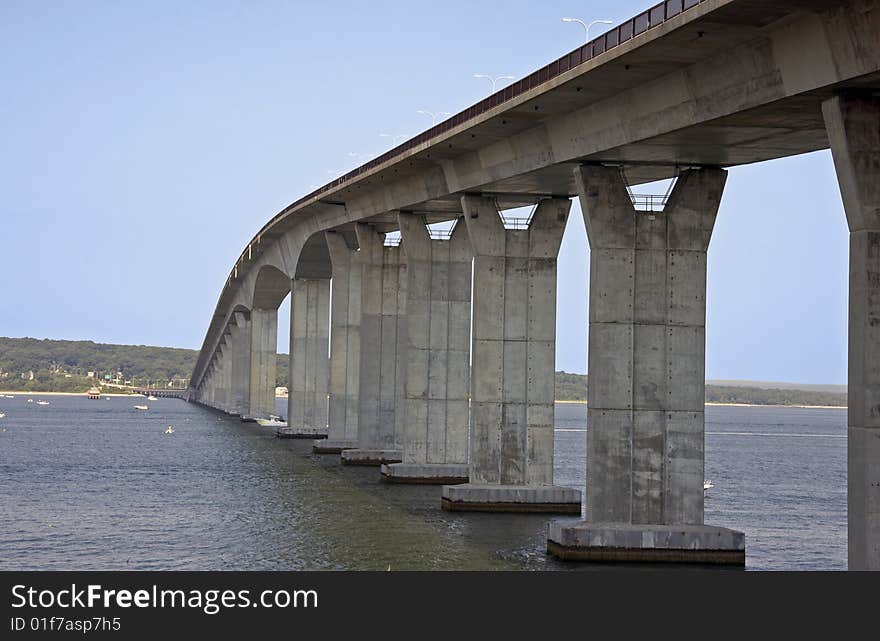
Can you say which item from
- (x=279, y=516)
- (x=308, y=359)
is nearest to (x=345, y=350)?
(x=308, y=359)

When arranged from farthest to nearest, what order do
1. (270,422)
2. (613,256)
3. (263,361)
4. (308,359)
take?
(263,361)
(270,422)
(308,359)
(613,256)

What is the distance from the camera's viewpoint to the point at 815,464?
10869 centimetres

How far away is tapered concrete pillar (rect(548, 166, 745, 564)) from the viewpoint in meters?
37.7

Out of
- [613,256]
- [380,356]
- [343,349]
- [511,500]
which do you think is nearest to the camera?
[613,256]

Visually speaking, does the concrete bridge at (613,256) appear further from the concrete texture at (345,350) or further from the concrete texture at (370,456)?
the concrete texture at (345,350)

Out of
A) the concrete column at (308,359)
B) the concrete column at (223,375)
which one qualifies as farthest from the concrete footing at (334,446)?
the concrete column at (223,375)

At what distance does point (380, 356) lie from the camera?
6925cm

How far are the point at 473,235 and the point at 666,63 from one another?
716 inches

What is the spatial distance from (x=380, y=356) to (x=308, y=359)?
2668 centimetres

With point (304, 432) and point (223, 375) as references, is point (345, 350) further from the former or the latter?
point (223, 375)

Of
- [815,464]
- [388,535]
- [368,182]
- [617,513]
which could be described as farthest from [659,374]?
[815,464]

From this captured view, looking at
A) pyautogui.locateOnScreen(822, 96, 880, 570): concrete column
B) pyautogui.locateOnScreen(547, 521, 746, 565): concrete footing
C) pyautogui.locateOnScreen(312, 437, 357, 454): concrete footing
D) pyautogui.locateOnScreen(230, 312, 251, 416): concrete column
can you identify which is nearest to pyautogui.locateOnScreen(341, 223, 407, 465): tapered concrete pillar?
pyautogui.locateOnScreen(312, 437, 357, 454): concrete footing

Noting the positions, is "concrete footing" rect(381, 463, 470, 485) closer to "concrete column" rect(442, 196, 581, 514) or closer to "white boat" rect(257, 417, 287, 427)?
"concrete column" rect(442, 196, 581, 514)

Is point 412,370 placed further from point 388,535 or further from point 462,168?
point 388,535
